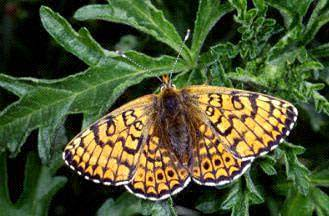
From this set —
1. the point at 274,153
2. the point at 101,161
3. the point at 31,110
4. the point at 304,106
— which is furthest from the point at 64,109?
the point at 304,106

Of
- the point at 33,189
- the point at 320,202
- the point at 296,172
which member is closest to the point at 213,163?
the point at 296,172

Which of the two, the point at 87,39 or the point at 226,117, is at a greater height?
the point at 87,39

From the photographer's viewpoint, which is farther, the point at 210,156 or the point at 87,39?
the point at 87,39

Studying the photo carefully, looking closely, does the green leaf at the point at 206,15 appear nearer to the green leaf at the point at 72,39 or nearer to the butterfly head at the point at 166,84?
the butterfly head at the point at 166,84

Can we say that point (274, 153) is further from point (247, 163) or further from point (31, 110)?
point (31, 110)

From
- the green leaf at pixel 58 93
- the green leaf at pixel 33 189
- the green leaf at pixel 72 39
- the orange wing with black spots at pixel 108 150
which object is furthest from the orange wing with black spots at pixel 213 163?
the green leaf at pixel 33 189

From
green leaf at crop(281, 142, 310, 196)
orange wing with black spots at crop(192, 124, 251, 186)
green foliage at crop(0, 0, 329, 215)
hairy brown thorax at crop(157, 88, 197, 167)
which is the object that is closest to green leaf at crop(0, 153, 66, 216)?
green foliage at crop(0, 0, 329, 215)

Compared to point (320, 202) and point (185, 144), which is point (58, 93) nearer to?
point (185, 144)
